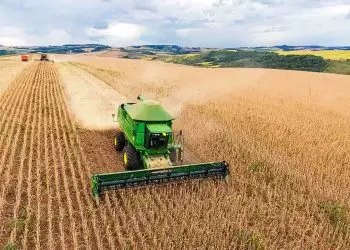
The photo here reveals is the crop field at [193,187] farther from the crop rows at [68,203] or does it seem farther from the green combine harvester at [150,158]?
the green combine harvester at [150,158]

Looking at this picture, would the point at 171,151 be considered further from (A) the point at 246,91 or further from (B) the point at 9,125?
(A) the point at 246,91

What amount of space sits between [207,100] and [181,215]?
583 inches

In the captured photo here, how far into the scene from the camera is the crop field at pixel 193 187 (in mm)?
7613

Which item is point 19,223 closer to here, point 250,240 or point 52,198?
point 52,198

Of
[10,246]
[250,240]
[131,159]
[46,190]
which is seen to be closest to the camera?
[10,246]

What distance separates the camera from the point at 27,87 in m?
26.9

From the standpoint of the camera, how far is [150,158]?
34.2ft

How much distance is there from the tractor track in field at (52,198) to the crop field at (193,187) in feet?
0.08

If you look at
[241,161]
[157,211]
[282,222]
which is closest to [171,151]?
[241,161]

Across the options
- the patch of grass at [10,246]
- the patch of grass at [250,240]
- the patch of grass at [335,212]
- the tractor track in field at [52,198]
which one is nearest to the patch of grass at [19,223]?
the tractor track in field at [52,198]

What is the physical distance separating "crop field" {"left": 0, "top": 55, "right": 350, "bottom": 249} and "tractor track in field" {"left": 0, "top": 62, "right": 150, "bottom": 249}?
0.03m

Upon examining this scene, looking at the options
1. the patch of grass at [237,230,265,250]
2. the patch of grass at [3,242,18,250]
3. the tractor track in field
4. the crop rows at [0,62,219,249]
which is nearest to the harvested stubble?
the patch of grass at [237,230,265,250]

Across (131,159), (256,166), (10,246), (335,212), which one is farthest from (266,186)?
(10,246)

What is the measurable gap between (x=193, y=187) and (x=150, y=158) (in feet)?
4.77
